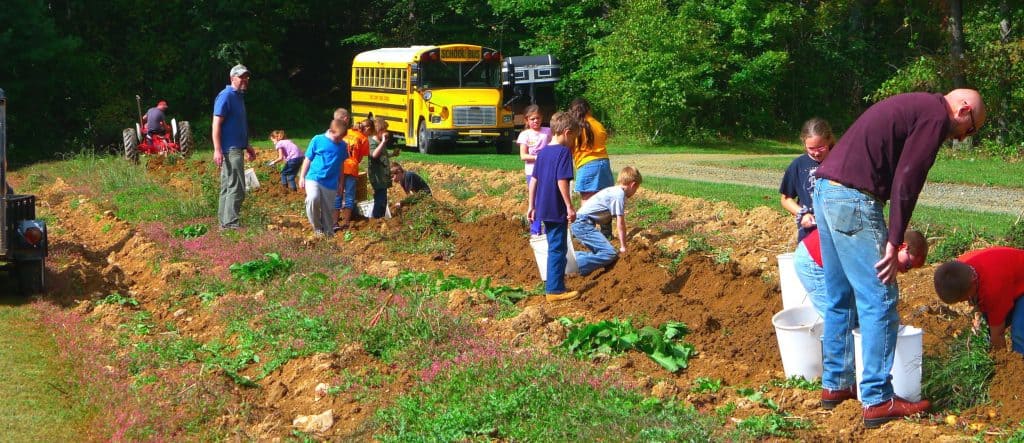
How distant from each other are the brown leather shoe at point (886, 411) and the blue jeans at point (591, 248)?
4796 millimetres

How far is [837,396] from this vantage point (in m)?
6.42

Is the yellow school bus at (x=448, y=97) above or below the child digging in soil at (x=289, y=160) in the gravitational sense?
above

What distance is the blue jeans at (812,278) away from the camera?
6.99 metres

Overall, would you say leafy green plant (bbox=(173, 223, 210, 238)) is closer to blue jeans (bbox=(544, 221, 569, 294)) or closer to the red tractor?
blue jeans (bbox=(544, 221, 569, 294))

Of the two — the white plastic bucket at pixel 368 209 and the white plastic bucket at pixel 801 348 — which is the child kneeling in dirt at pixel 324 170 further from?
the white plastic bucket at pixel 801 348

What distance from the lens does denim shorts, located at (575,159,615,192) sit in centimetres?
1234

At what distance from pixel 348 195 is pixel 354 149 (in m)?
0.60

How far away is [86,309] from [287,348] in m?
3.02

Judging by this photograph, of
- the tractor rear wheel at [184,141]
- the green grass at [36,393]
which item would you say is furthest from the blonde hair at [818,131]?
Answer: the tractor rear wheel at [184,141]

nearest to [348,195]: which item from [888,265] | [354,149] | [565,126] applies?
[354,149]

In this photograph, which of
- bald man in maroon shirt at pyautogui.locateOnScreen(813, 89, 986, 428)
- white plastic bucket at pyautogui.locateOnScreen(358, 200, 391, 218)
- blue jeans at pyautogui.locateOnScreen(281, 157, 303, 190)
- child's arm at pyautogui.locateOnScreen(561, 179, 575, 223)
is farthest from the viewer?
blue jeans at pyautogui.locateOnScreen(281, 157, 303, 190)

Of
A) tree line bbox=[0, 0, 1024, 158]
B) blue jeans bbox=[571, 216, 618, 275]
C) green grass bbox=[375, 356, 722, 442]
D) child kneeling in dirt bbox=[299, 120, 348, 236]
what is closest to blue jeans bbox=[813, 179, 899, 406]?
green grass bbox=[375, 356, 722, 442]

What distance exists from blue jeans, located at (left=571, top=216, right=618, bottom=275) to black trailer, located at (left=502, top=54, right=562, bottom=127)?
25.9 m

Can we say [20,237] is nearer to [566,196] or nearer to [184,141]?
[566,196]
